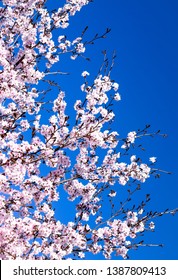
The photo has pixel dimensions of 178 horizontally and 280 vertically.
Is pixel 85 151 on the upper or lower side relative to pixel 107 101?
lower

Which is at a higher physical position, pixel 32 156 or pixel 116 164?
pixel 116 164

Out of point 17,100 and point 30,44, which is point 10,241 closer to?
point 17,100

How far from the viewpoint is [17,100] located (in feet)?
35.4

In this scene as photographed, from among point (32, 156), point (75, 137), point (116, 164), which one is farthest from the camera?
point (116, 164)

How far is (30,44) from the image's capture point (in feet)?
34.9

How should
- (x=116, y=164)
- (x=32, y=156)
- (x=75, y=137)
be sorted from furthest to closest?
(x=116, y=164) < (x=75, y=137) < (x=32, y=156)

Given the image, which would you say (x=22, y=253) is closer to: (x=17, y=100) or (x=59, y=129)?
(x=59, y=129)

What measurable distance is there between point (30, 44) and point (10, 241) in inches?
180

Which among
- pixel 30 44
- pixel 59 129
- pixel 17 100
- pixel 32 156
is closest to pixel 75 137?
pixel 59 129

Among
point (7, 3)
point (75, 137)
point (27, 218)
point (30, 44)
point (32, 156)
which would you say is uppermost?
point (7, 3)
